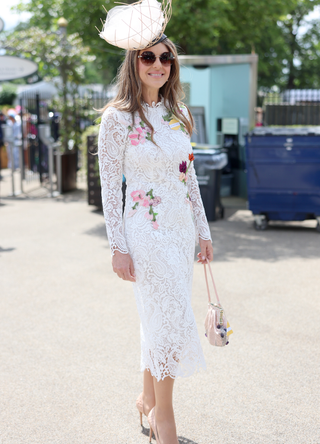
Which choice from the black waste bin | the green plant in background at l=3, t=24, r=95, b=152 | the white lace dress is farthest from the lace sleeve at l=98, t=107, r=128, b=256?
the green plant in background at l=3, t=24, r=95, b=152

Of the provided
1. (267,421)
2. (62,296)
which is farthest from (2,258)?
(267,421)

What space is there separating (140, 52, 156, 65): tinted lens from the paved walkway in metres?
1.88

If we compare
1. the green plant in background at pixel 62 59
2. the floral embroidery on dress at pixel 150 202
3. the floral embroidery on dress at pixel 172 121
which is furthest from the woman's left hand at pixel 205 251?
the green plant in background at pixel 62 59

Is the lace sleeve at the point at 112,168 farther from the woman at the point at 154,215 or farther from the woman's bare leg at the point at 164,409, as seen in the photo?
the woman's bare leg at the point at 164,409

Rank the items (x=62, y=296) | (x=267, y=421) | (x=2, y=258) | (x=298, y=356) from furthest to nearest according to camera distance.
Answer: (x=2, y=258)
(x=62, y=296)
(x=298, y=356)
(x=267, y=421)

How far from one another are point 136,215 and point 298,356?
6.20 feet

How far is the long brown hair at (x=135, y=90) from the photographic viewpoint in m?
2.49

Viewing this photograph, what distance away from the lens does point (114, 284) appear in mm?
5371

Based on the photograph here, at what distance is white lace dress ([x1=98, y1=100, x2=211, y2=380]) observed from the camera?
2432mm

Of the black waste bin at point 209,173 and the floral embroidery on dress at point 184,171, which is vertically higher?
the floral embroidery on dress at point 184,171

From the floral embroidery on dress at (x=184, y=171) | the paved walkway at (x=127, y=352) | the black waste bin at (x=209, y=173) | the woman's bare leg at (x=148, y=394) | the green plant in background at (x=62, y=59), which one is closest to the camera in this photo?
the floral embroidery on dress at (x=184, y=171)

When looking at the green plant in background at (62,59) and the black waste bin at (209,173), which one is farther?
the green plant in background at (62,59)

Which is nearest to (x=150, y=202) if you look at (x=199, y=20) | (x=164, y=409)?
(x=164, y=409)

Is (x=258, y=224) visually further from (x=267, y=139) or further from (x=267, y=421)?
(x=267, y=421)
